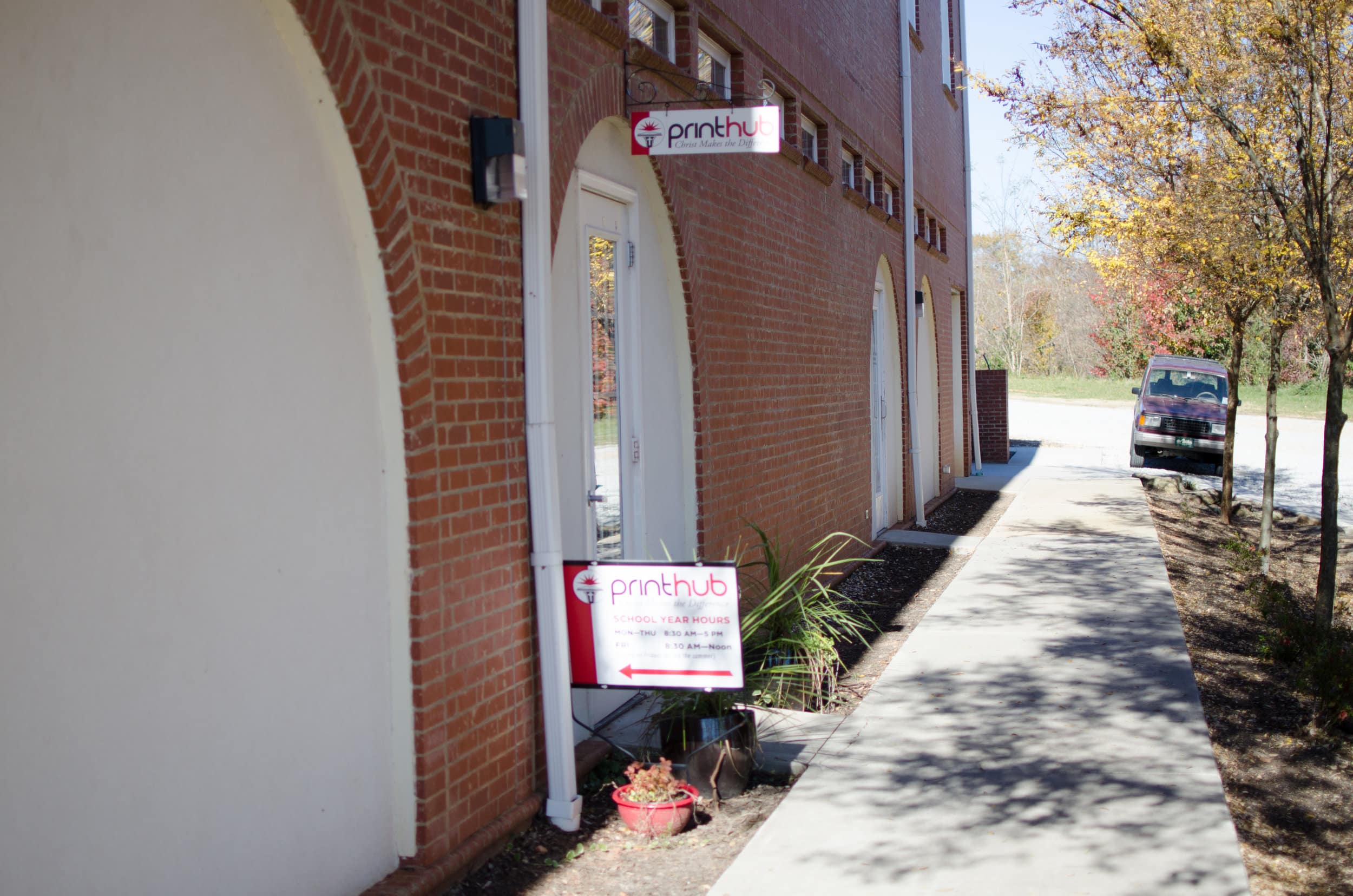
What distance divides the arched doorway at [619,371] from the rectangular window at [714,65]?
1.61m

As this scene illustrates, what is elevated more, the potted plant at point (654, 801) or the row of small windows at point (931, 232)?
the row of small windows at point (931, 232)

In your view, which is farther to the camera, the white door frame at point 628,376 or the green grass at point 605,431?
the white door frame at point 628,376

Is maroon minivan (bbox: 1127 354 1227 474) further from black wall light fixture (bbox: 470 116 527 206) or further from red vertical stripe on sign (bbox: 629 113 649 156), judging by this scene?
black wall light fixture (bbox: 470 116 527 206)

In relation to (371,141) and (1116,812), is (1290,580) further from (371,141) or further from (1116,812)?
(371,141)

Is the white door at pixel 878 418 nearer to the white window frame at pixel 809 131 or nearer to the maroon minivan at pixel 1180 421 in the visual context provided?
the white window frame at pixel 809 131

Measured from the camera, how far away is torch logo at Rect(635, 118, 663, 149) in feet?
18.7

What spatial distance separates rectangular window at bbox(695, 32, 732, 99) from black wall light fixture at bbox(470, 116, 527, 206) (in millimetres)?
3501

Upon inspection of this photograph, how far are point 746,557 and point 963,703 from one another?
202 cm

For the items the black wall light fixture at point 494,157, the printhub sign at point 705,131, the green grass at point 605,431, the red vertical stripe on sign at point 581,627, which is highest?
the printhub sign at point 705,131

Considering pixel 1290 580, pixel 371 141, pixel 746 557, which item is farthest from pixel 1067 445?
pixel 371 141

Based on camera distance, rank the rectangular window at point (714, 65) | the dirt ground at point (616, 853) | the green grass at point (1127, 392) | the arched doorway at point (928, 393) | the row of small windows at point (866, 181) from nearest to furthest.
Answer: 1. the dirt ground at point (616, 853)
2. the rectangular window at point (714, 65)
3. the row of small windows at point (866, 181)
4. the arched doorway at point (928, 393)
5. the green grass at point (1127, 392)

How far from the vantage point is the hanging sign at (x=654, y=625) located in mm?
4715

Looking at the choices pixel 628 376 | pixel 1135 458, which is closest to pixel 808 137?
pixel 628 376

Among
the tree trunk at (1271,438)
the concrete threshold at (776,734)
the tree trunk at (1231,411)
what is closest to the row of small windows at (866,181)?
the tree trunk at (1231,411)
